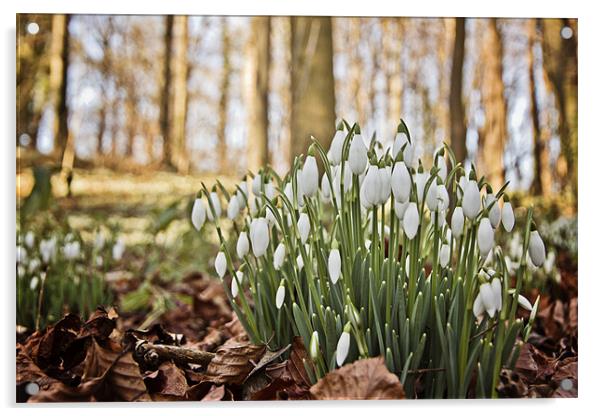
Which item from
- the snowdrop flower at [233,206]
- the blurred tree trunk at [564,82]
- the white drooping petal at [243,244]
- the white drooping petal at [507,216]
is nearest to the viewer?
the white drooping petal at [507,216]

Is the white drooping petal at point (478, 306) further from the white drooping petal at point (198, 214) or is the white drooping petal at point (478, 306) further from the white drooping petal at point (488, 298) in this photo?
the white drooping petal at point (198, 214)

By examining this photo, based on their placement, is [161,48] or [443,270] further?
[161,48]

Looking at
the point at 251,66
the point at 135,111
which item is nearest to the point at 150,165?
the point at 135,111

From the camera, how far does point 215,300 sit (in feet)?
7.41

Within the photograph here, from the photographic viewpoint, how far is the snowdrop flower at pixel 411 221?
1350mm

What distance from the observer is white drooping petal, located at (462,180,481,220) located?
1.34 m

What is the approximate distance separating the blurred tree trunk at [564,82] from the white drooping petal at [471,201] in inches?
29.9

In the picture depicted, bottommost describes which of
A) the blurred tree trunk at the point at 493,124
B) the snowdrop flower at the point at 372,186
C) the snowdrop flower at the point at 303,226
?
the snowdrop flower at the point at 303,226

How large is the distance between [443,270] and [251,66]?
1022 mm

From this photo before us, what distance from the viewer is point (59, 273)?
2033 millimetres

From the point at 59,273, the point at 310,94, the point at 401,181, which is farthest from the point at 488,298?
the point at 59,273

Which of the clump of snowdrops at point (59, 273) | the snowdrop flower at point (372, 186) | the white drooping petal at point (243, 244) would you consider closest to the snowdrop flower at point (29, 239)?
the clump of snowdrops at point (59, 273)

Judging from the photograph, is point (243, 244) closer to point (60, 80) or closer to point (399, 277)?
point (399, 277)
